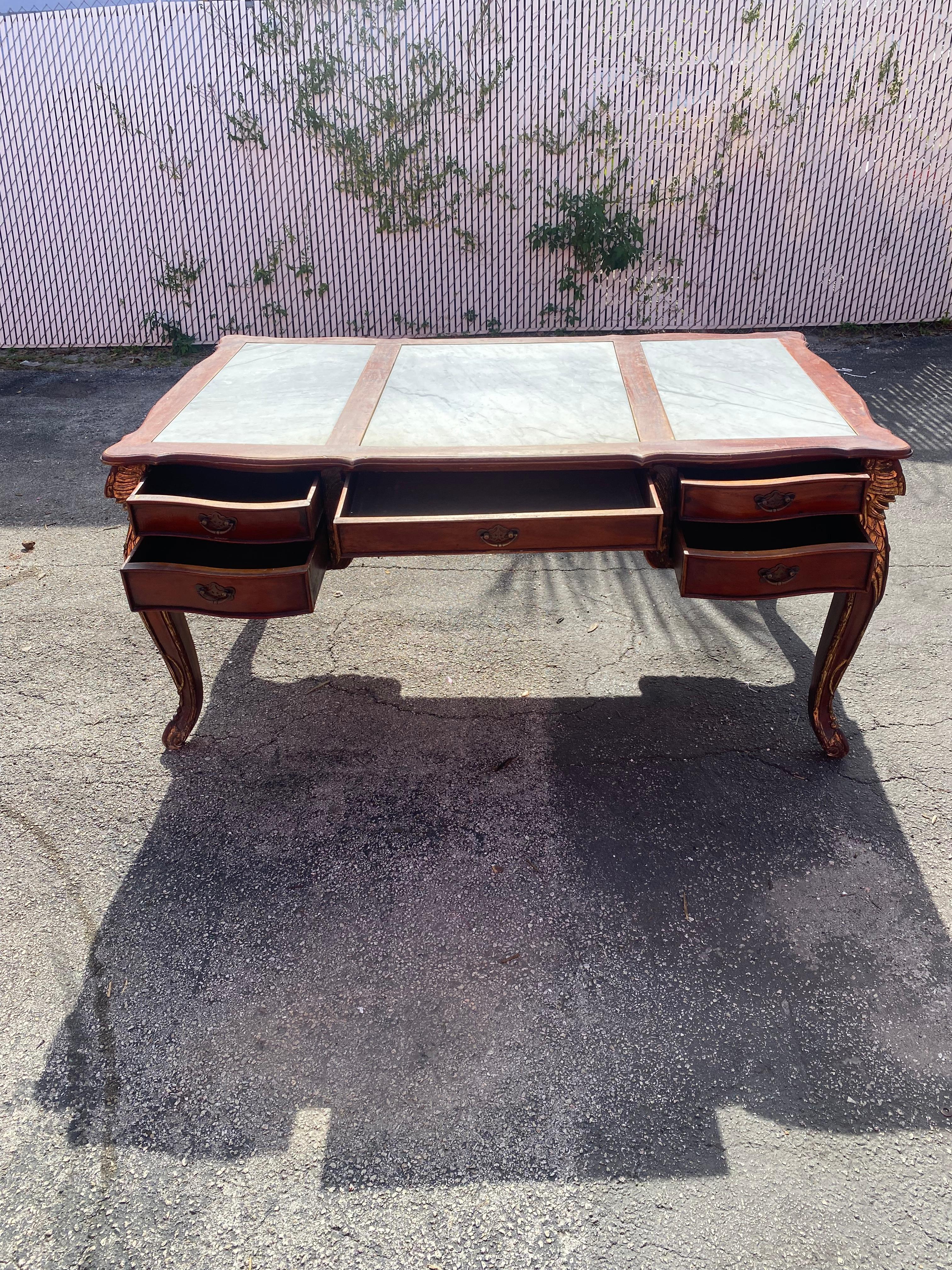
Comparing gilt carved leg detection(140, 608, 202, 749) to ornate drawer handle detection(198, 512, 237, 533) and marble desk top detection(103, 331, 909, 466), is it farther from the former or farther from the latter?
marble desk top detection(103, 331, 909, 466)

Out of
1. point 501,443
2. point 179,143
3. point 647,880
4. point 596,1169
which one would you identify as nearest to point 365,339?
point 501,443

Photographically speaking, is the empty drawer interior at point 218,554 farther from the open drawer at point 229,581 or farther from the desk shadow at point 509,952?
the desk shadow at point 509,952

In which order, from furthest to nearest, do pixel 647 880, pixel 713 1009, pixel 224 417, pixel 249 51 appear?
pixel 249 51, pixel 224 417, pixel 647 880, pixel 713 1009

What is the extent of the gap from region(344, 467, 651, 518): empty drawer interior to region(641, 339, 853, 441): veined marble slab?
10.2 inches

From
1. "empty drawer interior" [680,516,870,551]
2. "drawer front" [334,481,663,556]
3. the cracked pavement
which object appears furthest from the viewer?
"empty drawer interior" [680,516,870,551]

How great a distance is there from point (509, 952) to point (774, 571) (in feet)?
4.21

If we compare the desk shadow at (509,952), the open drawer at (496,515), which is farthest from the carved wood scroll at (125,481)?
the desk shadow at (509,952)

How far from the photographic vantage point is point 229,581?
2.80 m

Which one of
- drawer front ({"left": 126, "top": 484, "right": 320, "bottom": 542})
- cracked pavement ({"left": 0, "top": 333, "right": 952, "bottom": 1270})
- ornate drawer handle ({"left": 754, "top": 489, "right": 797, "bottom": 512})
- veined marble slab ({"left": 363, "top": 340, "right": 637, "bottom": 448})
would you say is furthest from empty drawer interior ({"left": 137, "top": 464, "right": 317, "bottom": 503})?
ornate drawer handle ({"left": 754, "top": 489, "right": 797, "bottom": 512})

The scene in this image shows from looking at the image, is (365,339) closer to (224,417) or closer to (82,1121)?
(224,417)

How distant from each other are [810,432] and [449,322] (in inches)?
201

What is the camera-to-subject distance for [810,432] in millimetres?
2785

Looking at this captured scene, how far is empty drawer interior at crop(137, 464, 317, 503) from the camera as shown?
10.1ft

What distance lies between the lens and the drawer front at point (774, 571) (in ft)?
9.03
